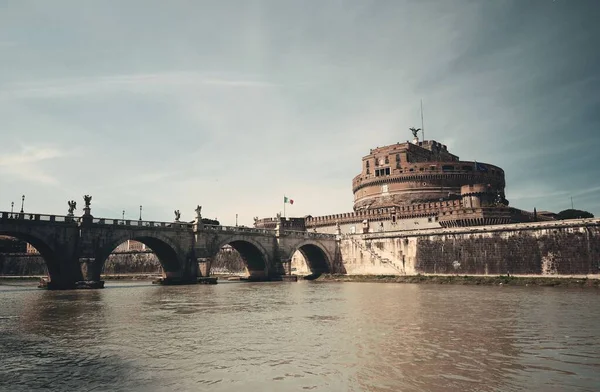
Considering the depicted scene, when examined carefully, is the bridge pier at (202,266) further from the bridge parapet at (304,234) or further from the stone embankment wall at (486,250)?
the stone embankment wall at (486,250)

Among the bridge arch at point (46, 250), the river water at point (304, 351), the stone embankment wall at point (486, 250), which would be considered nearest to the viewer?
the river water at point (304, 351)

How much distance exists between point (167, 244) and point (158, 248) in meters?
2.16

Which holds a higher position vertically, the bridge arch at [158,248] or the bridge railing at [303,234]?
the bridge railing at [303,234]

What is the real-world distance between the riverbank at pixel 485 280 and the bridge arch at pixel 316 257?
6341mm

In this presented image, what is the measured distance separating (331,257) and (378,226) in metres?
9.63

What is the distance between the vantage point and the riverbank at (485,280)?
35938 mm

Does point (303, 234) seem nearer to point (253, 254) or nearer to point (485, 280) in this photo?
point (253, 254)

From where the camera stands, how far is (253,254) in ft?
182

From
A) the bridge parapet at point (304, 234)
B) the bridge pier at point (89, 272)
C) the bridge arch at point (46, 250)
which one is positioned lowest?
the bridge pier at point (89, 272)

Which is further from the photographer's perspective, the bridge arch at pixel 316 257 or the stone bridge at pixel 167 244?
the bridge arch at pixel 316 257

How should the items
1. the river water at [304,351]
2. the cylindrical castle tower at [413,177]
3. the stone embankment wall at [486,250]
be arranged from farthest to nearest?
the cylindrical castle tower at [413,177], the stone embankment wall at [486,250], the river water at [304,351]

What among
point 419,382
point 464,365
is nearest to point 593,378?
point 464,365

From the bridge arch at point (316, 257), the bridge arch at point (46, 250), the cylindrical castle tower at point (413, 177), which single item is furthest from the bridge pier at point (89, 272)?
the cylindrical castle tower at point (413, 177)

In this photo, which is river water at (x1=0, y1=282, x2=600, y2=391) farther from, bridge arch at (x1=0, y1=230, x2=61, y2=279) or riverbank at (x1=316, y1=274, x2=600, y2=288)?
riverbank at (x1=316, y1=274, x2=600, y2=288)
